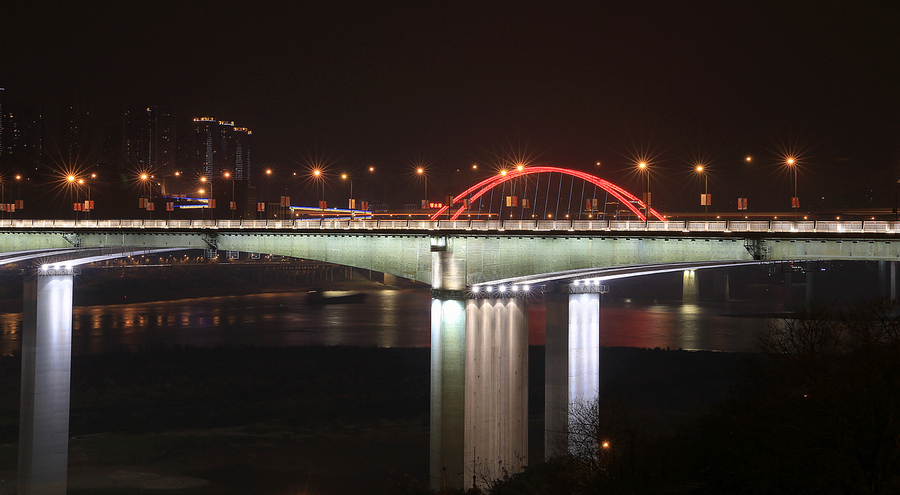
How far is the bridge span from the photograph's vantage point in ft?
111

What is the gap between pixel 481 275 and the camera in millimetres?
41000

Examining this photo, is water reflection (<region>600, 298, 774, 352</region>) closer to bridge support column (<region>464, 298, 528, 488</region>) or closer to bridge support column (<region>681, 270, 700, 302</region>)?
bridge support column (<region>681, 270, 700, 302</region>)

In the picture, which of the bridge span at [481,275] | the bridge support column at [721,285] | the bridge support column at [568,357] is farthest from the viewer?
the bridge support column at [721,285]

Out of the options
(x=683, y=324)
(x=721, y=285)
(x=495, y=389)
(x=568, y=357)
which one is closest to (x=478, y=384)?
(x=495, y=389)

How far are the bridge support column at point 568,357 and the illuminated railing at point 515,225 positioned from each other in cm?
926

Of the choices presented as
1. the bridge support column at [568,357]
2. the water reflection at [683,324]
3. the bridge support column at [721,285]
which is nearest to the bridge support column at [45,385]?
the bridge support column at [568,357]

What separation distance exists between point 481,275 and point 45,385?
83.1ft

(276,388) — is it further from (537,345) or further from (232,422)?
(537,345)

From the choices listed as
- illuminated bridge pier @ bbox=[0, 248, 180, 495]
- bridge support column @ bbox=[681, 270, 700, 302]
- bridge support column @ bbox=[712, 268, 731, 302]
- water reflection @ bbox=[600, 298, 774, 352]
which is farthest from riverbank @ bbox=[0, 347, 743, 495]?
bridge support column @ bbox=[712, 268, 731, 302]

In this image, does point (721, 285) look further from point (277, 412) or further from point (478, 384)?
point (478, 384)

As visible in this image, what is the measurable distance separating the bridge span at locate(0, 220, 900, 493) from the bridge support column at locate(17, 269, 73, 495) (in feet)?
0.25

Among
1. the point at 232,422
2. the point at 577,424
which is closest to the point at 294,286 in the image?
the point at 232,422

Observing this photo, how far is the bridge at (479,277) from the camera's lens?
33906 mm

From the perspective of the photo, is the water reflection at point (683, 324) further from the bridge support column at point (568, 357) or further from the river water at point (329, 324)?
the bridge support column at point (568, 357)
